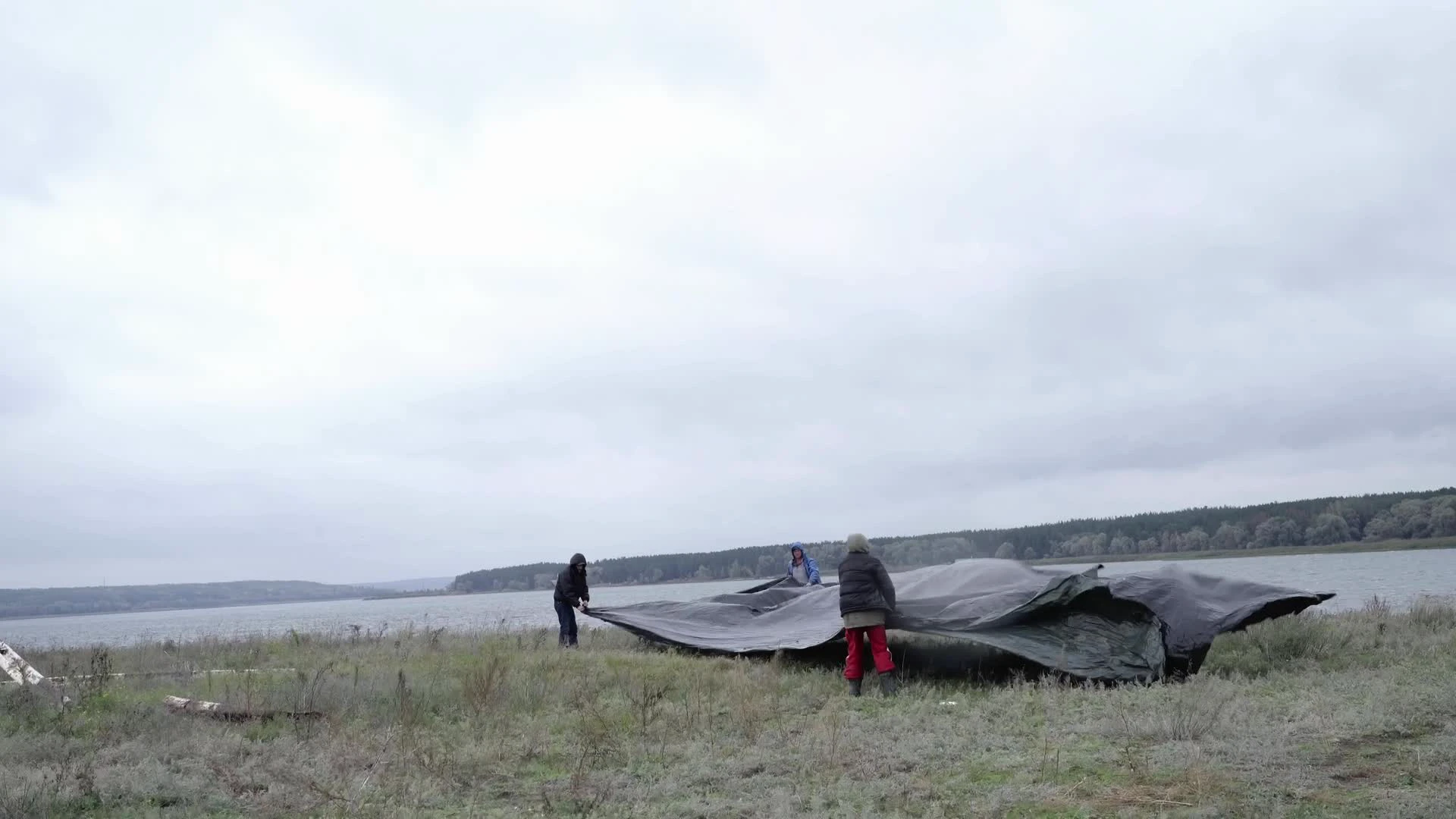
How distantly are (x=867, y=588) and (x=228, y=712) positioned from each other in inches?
221

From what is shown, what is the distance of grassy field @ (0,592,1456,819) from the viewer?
17.0 ft

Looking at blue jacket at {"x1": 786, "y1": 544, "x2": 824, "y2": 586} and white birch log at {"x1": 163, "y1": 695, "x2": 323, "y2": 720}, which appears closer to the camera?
white birch log at {"x1": 163, "y1": 695, "x2": 323, "y2": 720}

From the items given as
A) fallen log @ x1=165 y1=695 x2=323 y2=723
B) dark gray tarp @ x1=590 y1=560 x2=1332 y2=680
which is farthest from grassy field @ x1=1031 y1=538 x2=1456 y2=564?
fallen log @ x1=165 y1=695 x2=323 y2=723

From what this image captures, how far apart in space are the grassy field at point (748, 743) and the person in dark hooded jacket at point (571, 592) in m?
3.52

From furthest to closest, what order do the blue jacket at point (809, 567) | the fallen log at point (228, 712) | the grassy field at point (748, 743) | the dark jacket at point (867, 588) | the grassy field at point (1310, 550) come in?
the grassy field at point (1310, 550), the blue jacket at point (809, 567), the dark jacket at point (867, 588), the fallen log at point (228, 712), the grassy field at point (748, 743)

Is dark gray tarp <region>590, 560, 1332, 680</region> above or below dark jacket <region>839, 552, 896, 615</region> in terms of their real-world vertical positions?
below

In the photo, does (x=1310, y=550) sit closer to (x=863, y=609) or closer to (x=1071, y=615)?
(x=1071, y=615)

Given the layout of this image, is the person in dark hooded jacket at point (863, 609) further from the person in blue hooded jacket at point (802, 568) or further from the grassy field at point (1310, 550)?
the grassy field at point (1310, 550)

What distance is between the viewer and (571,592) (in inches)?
571

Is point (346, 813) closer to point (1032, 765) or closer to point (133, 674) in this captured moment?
point (1032, 765)

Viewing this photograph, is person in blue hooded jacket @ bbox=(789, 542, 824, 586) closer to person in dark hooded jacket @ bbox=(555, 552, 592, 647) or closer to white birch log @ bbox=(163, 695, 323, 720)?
person in dark hooded jacket @ bbox=(555, 552, 592, 647)

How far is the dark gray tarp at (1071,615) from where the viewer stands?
9500mm

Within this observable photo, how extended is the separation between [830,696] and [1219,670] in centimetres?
385

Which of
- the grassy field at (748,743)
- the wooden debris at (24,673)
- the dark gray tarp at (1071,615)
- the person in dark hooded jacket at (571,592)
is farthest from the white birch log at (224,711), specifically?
the person in dark hooded jacket at (571,592)
